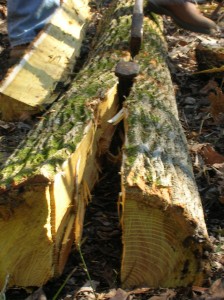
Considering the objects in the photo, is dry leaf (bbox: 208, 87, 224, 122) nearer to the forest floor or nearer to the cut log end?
the forest floor

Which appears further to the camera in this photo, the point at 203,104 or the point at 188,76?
the point at 188,76

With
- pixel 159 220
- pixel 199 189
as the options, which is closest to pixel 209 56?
pixel 199 189

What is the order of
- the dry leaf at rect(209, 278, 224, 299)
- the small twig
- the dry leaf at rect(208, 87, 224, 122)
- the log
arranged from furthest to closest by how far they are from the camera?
1. the log
2. the dry leaf at rect(208, 87, 224, 122)
3. the small twig
4. the dry leaf at rect(209, 278, 224, 299)

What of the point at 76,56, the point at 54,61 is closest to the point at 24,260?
the point at 54,61

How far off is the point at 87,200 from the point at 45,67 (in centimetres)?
182

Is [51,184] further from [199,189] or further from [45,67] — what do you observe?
[45,67]

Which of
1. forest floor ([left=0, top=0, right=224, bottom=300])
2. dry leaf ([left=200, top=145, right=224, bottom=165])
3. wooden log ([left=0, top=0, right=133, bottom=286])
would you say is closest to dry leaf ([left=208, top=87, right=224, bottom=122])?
forest floor ([left=0, top=0, right=224, bottom=300])

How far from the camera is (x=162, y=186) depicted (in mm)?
2787

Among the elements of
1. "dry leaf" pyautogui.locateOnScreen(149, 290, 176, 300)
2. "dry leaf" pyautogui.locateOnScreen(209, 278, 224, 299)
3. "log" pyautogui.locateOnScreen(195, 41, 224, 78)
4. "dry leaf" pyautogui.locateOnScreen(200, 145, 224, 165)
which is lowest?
"dry leaf" pyautogui.locateOnScreen(149, 290, 176, 300)

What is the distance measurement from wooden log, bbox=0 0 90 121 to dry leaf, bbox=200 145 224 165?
4.19 feet

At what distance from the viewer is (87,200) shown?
3.37 metres

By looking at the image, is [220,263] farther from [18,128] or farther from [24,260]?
[18,128]

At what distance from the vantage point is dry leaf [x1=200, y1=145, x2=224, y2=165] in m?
3.89

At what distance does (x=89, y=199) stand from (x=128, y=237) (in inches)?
28.1
